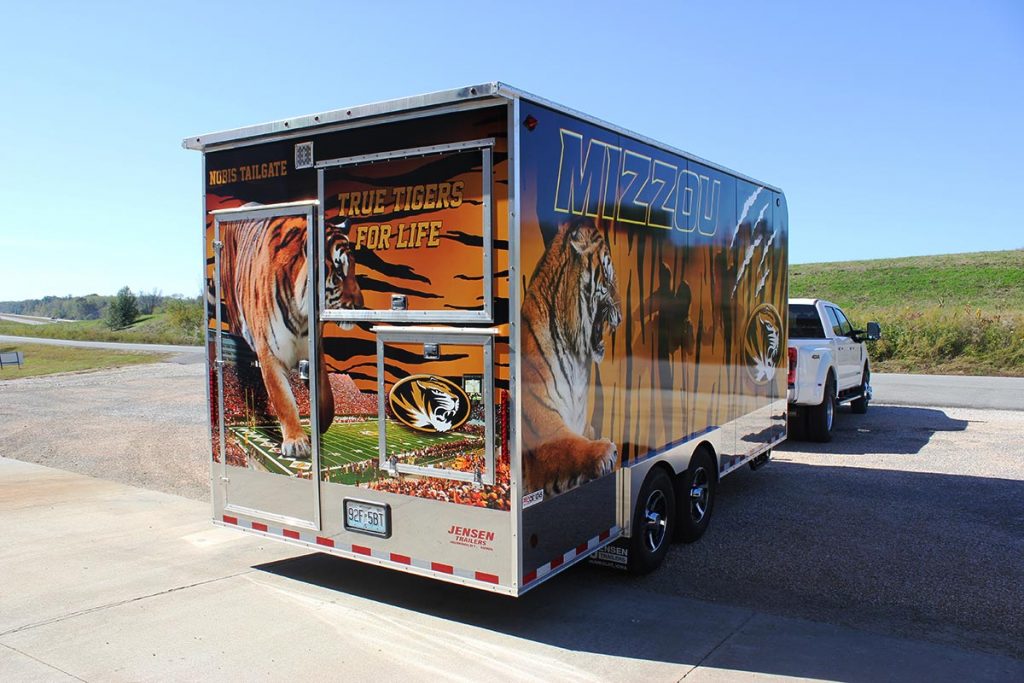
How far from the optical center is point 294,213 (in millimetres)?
5211

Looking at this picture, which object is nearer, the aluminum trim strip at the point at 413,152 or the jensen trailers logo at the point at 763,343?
the aluminum trim strip at the point at 413,152

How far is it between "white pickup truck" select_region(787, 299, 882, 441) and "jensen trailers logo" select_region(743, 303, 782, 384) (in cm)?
223

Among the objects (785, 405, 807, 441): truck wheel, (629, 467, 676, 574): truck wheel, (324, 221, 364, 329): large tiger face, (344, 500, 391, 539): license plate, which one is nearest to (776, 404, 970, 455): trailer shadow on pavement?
(785, 405, 807, 441): truck wheel

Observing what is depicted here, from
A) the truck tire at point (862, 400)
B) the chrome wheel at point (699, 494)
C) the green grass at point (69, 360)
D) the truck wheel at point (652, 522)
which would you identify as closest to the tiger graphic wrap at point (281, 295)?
the truck wheel at point (652, 522)

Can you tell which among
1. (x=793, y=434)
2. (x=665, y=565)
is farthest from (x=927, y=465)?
(x=665, y=565)

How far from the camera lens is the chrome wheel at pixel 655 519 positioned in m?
5.71

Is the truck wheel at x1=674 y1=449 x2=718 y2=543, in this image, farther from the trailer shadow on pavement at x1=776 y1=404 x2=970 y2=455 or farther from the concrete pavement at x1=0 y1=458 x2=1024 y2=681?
the trailer shadow on pavement at x1=776 y1=404 x2=970 y2=455

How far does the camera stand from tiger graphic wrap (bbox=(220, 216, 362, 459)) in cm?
Result: 506

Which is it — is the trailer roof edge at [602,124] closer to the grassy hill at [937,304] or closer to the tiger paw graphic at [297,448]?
the tiger paw graphic at [297,448]

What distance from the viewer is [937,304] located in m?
37.7

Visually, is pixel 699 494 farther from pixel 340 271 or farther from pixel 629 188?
pixel 340 271

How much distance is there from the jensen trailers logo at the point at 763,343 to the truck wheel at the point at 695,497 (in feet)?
4.58

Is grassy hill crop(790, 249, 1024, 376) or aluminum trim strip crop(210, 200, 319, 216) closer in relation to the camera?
aluminum trim strip crop(210, 200, 319, 216)

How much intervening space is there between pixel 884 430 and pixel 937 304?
2906 cm
